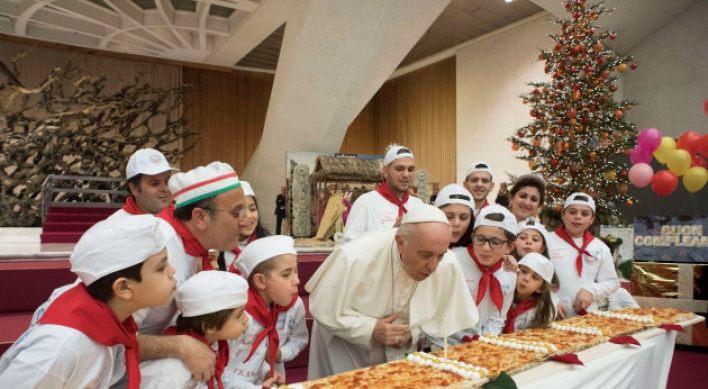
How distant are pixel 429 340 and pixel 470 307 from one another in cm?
32

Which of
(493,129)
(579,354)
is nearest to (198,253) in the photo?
(579,354)

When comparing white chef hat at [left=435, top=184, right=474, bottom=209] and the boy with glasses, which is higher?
white chef hat at [left=435, top=184, right=474, bottom=209]

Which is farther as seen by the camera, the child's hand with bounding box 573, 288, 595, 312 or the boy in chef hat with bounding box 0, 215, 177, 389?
the child's hand with bounding box 573, 288, 595, 312

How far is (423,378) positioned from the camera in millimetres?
2123

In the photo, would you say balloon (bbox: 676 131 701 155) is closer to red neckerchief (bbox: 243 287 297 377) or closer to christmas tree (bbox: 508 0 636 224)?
christmas tree (bbox: 508 0 636 224)

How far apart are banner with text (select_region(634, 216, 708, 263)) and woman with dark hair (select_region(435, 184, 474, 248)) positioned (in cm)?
477

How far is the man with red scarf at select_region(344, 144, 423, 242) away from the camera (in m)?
4.07

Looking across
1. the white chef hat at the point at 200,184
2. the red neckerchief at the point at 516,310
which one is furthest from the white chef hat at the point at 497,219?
the white chef hat at the point at 200,184

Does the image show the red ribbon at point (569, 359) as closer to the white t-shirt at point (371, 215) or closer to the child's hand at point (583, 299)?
the child's hand at point (583, 299)

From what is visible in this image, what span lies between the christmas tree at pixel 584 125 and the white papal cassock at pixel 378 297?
20.6 ft

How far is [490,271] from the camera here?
10.5 feet

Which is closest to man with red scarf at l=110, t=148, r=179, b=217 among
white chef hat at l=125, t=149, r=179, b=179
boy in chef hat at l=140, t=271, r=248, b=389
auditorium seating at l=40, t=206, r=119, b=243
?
white chef hat at l=125, t=149, r=179, b=179

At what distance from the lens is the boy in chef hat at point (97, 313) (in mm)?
1371

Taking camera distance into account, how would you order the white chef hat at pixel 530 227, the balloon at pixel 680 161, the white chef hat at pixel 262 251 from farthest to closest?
the balloon at pixel 680 161
the white chef hat at pixel 530 227
the white chef hat at pixel 262 251
